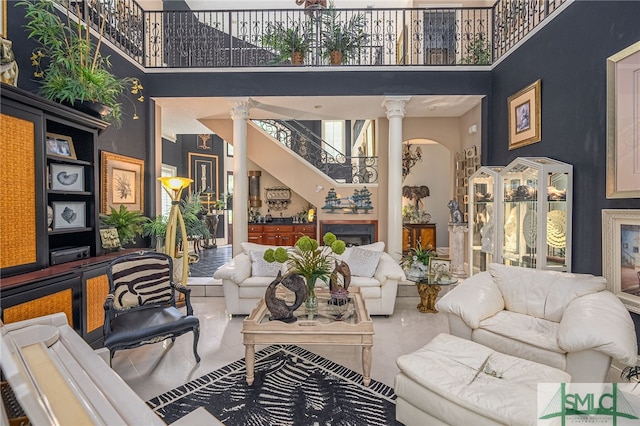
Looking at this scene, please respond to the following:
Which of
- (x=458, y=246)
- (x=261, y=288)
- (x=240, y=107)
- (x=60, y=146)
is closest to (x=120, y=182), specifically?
(x=60, y=146)

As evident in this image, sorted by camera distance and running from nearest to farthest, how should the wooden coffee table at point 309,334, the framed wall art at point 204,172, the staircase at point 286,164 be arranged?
1. the wooden coffee table at point 309,334
2. the staircase at point 286,164
3. the framed wall art at point 204,172

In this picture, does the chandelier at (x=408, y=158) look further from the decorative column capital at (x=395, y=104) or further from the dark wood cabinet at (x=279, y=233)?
the dark wood cabinet at (x=279, y=233)

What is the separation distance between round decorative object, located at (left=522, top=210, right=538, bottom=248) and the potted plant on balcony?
12.6ft

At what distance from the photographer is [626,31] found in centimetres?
284

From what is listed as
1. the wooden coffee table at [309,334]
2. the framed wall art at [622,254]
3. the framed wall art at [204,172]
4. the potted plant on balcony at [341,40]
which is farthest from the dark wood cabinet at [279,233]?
the framed wall art at [622,254]

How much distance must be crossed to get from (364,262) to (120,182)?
3.79 meters

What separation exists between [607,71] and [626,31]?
33 cm

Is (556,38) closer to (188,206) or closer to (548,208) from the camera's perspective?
(548,208)

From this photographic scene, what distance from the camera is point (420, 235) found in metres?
7.95

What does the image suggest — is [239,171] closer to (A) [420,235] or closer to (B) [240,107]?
(B) [240,107]

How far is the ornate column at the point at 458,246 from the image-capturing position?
19.4 feet

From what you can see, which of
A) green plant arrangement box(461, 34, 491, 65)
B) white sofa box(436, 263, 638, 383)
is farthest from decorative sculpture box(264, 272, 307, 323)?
green plant arrangement box(461, 34, 491, 65)

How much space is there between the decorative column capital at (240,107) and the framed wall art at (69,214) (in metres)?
3.18

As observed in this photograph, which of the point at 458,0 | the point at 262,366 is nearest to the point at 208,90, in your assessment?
the point at 262,366
